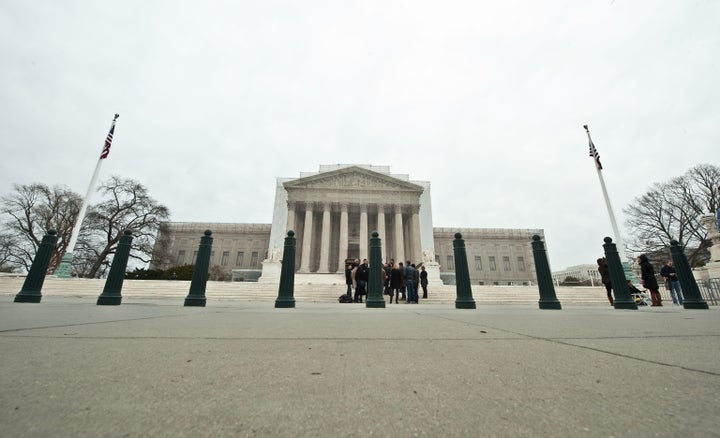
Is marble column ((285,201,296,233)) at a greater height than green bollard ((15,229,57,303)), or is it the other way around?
marble column ((285,201,296,233))

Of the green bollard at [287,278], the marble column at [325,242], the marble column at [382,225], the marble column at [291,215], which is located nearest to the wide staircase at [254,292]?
the green bollard at [287,278]

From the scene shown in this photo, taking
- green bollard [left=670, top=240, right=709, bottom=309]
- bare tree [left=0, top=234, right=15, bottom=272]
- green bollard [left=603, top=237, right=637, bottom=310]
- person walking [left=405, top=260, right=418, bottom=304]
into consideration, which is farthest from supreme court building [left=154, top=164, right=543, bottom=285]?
green bollard [left=670, top=240, right=709, bottom=309]

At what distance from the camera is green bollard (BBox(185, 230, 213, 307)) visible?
5.89m

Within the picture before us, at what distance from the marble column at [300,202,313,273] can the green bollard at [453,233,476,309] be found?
25.6 m

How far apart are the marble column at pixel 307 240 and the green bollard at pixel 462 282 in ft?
83.8

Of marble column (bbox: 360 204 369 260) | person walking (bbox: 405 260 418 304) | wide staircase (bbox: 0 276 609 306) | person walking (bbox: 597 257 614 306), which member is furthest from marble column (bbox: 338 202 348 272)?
person walking (bbox: 597 257 614 306)

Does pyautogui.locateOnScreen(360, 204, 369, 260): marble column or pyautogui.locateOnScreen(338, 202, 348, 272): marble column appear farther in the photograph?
pyautogui.locateOnScreen(360, 204, 369, 260): marble column

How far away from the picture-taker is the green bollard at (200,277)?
19.3 ft

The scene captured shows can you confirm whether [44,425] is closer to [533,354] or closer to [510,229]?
[533,354]

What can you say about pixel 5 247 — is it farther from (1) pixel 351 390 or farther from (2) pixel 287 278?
(1) pixel 351 390

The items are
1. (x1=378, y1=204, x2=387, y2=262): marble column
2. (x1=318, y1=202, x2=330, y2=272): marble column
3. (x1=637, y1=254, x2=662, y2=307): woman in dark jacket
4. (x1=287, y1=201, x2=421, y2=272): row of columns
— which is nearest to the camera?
(x1=637, y1=254, x2=662, y2=307): woman in dark jacket

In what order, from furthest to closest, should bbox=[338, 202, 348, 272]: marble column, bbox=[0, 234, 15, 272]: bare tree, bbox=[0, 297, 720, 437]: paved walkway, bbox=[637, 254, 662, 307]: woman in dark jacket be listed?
bbox=[338, 202, 348, 272]: marble column < bbox=[0, 234, 15, 272]: bare tree < bbox=[637, 254, 662, 307]: woman in dark jacket < bbox=[0, 297, 720, 437]: paved walkway

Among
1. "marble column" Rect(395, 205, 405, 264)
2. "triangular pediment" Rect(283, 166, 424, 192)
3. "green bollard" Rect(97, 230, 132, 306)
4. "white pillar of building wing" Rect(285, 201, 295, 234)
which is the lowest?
"green bollard" Rect(97, 230, 132, 306)

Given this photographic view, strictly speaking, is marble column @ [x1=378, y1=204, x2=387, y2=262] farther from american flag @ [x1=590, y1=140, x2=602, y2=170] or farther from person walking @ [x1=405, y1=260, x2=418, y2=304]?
person walking @ [x1=405, y1=260, x2=418, y2=304]
